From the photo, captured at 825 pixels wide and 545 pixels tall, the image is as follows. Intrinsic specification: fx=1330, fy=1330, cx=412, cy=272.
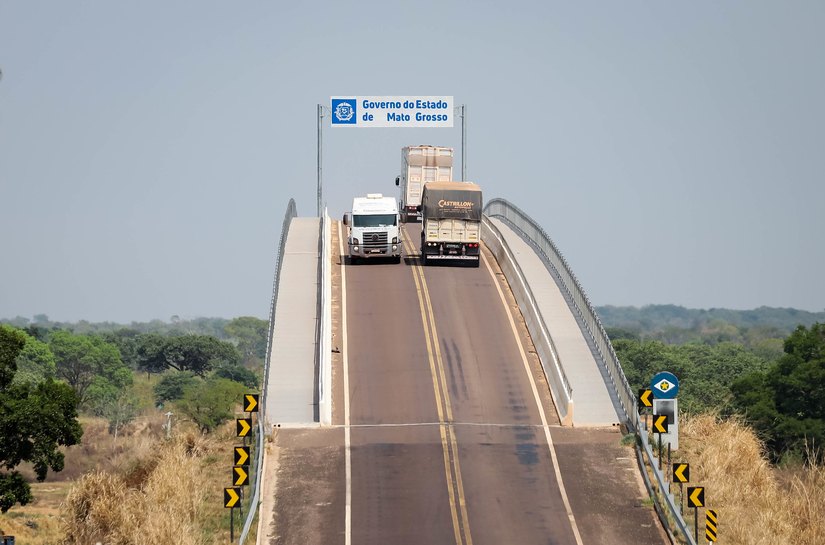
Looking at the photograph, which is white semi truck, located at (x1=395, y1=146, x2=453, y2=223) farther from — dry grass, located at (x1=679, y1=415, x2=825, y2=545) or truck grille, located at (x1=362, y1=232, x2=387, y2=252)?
dry grass, located at (x1=679, y1=415, x2=825, y2=545)

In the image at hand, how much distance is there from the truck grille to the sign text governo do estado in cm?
1621

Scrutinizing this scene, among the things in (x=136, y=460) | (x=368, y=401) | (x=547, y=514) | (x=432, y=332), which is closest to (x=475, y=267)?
(x=432, y=332)

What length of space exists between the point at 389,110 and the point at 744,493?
41.4 meters

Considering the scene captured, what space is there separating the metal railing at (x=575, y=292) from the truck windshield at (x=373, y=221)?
692cm

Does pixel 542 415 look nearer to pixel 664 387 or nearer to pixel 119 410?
pixel 664 387

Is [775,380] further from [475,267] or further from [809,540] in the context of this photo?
[809,540]

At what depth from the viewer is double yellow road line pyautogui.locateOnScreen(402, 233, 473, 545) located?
35228 millimetres

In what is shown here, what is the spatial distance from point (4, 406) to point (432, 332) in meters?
16.8

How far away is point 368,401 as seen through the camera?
44.7 metres

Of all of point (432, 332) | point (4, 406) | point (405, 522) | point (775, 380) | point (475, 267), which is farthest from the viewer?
point (775, 380)

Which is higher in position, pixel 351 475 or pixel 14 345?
pixel 14 345

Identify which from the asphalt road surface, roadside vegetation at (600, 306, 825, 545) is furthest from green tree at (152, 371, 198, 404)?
the asphalt road surface

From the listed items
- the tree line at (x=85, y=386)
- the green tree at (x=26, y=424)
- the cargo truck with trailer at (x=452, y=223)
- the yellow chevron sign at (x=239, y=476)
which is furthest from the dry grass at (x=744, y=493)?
the tree line at (x=85, y=386)

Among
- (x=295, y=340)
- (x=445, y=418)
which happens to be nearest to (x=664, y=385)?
(x=445, y=418)
